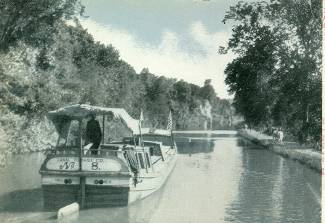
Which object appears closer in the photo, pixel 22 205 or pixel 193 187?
pixel 22 205

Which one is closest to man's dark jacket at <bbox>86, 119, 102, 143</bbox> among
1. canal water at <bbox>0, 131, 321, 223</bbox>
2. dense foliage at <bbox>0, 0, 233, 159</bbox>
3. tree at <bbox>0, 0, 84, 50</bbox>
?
canal water at <bbox>0, 131, 321, 223</bbox>

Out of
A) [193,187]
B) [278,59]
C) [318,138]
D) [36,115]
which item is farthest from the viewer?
[36,115]

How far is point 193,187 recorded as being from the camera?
21.2 meters

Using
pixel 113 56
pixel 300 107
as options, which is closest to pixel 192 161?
pixel 300 107

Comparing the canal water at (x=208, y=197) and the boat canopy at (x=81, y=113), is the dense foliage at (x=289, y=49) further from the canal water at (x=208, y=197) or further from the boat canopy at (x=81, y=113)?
the boat canopy at (x=81, y=113)

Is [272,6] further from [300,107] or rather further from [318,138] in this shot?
[318,138]

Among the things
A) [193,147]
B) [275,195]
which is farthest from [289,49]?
[193,147]

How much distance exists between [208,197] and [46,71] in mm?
18931

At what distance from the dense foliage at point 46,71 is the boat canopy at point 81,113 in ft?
6.07

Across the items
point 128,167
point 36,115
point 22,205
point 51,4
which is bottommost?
point 22,205

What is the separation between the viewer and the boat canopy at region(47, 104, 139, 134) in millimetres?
16281

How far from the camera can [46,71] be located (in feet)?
113

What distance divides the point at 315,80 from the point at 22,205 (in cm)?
1350

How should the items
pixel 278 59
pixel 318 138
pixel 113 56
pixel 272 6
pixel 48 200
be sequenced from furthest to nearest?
pixel 113 56, pixel 278 59, pixel 272 6, pixel 318 138, pixel 48 200
